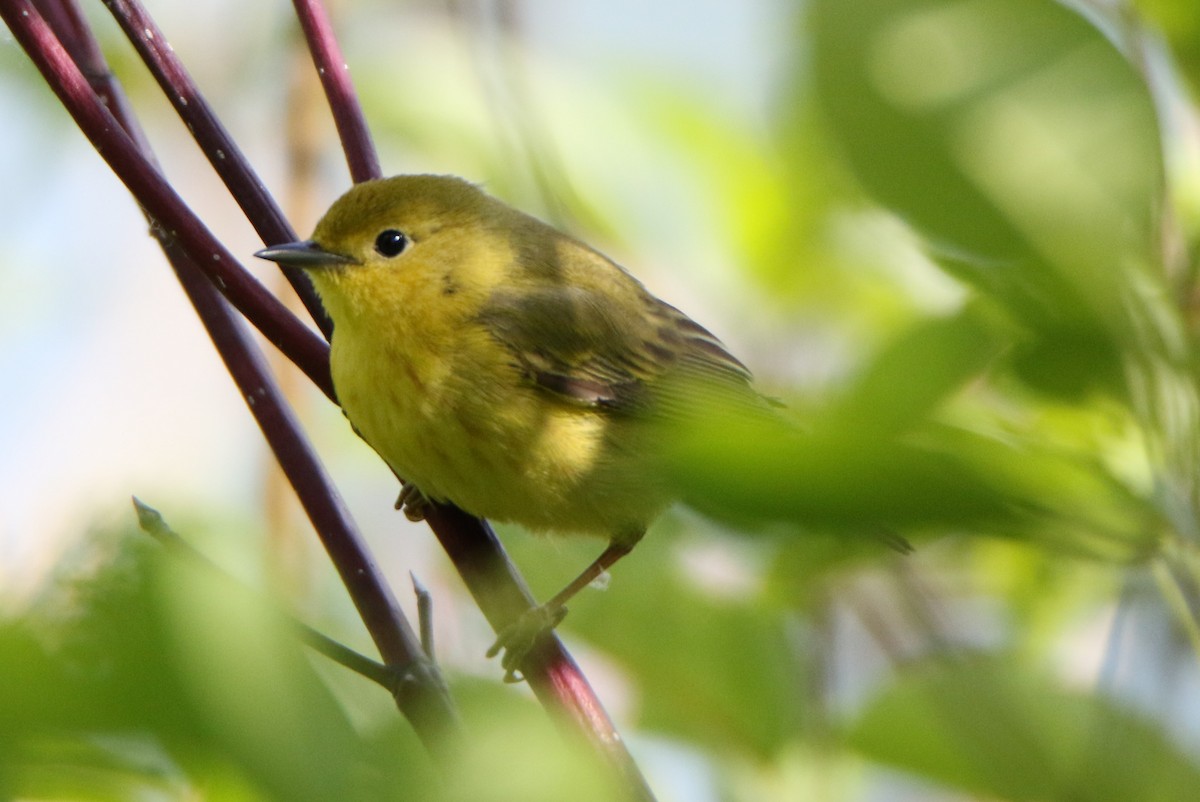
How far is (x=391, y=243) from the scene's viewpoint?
358 centimetres

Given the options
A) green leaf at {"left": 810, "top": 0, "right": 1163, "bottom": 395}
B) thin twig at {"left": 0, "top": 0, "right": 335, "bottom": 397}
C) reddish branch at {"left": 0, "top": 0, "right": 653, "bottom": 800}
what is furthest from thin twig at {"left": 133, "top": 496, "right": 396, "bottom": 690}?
green leaf at {"left": 810, "top": 0, "right": 1163, "bottom": 395}

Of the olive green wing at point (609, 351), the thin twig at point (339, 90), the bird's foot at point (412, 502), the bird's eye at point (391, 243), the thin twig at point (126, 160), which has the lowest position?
the thin twig at point (126, 160)

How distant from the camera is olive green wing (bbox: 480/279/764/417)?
346 cm

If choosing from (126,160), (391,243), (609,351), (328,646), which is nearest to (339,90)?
(126,160)

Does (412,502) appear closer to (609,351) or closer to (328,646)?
(609,351)

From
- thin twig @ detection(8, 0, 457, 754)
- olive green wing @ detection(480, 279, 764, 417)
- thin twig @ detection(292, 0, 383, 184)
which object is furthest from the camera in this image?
olive green wing @ detection(480, 279, 764, 417)

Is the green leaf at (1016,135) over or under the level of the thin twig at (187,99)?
under

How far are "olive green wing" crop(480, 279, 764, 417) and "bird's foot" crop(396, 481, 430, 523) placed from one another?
41cm

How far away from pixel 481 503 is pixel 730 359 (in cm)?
130

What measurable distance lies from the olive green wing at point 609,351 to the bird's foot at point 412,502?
0.41 meters

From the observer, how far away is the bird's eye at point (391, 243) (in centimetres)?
354

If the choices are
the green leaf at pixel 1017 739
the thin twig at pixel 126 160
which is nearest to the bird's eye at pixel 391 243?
the thin twig at pixel 126 160

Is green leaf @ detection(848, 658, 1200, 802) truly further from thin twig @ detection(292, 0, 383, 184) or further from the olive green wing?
the olive green wing

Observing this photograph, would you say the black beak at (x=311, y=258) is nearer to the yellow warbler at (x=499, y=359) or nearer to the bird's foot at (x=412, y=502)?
the yellow warbler at (x=499, y=359)
